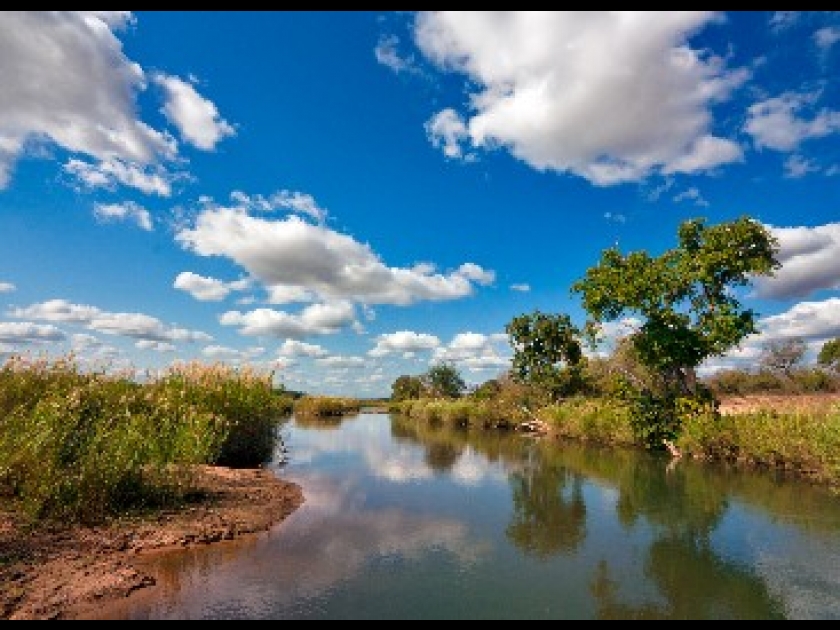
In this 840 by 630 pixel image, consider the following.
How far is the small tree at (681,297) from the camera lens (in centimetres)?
2388

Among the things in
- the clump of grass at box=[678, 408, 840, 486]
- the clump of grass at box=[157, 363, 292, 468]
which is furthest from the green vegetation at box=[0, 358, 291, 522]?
the clump of grass at box=[678, 408, 840, 486]

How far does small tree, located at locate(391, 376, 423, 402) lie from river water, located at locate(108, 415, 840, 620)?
66.6 m

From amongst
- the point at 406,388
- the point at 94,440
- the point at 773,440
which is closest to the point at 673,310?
the point at 773,440

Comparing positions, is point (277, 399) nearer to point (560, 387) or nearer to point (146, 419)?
point (146, 419)

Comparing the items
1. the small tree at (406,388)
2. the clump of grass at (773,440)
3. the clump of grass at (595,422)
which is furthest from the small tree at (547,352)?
the small tree at (406,388)

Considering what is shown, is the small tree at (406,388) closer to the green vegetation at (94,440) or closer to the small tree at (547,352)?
the small tree at (547,352)

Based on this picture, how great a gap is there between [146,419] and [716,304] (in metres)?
22.1

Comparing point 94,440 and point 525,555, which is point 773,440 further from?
point 94,440

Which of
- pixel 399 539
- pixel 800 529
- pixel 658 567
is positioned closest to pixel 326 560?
pixel 399 539

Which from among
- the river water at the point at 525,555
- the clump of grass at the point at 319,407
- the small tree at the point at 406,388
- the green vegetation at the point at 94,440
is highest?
the small tree at the point at 406,388

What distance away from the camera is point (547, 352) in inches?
1858

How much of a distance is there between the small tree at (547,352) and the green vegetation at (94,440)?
32750mm

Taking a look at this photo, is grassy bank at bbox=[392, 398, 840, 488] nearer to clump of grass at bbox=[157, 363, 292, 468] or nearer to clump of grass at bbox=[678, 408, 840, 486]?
clump of grass at bbox=[678, 408, 840, 486]

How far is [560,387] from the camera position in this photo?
4456cm
